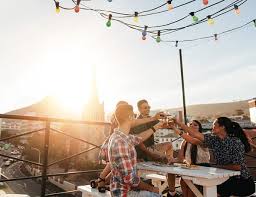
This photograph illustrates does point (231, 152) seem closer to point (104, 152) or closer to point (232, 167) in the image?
point (232, 167)

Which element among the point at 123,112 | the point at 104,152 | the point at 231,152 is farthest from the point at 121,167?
the point at 231,152

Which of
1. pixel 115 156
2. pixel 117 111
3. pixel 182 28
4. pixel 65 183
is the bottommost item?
pixel 65 183

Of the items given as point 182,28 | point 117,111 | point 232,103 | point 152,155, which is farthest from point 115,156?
point 232,103

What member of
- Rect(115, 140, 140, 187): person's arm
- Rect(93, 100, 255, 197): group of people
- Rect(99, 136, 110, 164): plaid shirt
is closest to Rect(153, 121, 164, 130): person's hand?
Rect(93, 100, 255, 197): group of people

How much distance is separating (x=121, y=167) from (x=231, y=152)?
4.72 ft

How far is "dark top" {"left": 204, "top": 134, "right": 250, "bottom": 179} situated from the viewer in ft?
9.41

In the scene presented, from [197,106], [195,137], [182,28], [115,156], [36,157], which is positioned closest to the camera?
[115,156]

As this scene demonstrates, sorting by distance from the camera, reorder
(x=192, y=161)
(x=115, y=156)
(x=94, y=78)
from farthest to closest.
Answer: (x=94, y=78)
(x=192, y=161)
(x=115, y=156)

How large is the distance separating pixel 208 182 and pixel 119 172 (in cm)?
92

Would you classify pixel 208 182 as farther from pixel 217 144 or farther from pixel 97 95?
pixel 97 95

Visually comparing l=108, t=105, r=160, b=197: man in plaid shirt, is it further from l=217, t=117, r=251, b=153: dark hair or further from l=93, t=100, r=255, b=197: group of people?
l=217, t=117, r=251, b=153: dark hair

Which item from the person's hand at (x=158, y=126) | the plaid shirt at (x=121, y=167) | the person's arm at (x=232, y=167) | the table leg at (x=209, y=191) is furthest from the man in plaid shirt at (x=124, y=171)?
the person's arm at (x=232, y=167)

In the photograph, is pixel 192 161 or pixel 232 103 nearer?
pixel 192 161

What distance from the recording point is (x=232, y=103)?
12250cm
